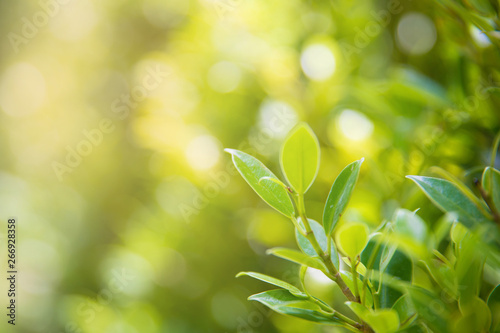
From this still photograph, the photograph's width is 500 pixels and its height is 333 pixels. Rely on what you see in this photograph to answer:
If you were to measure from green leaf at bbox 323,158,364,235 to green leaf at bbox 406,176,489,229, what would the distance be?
5cm

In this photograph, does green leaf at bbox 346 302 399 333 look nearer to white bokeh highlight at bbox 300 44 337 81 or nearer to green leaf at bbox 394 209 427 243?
green leaf at bbox 394 209 427 243

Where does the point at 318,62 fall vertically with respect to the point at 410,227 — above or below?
above

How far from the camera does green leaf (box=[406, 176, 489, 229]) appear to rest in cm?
24

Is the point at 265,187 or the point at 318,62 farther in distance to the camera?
the point at 318,62

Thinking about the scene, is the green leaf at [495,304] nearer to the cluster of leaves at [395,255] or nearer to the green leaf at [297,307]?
the cluster of leaves at [395,255]

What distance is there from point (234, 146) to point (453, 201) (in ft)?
1.85

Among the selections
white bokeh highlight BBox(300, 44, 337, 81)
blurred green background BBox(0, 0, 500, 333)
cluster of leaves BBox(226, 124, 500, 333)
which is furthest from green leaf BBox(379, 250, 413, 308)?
white bokeh highlight BBox(300, 44, 337, 81)

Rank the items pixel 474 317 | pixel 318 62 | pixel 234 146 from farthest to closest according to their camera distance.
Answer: pixel 234 146 < pixel 318 62 < pixel 474 317

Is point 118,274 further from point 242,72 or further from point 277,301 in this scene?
point 277,301

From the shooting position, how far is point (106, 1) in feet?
4.43

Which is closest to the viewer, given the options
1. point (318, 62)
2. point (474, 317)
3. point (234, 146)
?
point (474, 317)

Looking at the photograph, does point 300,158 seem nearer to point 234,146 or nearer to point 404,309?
point 404,309

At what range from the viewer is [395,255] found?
293 mm

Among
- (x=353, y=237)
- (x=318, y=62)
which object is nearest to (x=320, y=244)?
(x=353, y=237)
